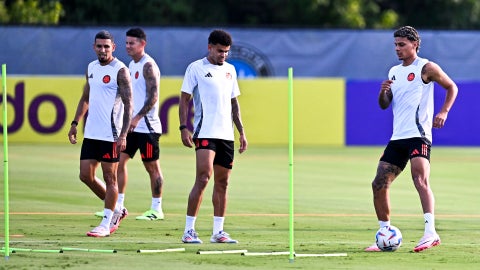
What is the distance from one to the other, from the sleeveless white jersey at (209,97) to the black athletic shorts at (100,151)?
1.24 meters

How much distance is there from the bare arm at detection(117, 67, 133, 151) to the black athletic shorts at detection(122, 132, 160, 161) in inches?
74.2

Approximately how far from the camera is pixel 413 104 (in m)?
13.5

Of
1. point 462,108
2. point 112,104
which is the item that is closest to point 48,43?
point 462,108

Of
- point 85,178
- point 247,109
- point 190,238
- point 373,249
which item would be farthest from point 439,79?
point 247,109

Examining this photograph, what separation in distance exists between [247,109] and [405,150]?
2091 centimetres

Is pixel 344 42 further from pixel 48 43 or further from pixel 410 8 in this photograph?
pixel 410 8

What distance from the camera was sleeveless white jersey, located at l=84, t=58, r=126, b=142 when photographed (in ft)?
48.1

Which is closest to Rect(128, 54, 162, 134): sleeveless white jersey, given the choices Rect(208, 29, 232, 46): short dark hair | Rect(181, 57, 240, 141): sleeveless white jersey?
Rect(181, 57, 240, 141): sleeveless white jersey

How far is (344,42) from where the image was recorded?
36.0m

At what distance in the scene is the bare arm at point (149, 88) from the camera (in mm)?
15586

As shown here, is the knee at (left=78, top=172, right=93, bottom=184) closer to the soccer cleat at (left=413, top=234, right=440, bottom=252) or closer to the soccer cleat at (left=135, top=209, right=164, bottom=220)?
the soccer cleat at (left=135, top=209, right=164, bottom=220)

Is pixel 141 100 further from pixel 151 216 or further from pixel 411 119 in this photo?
pixel 411 119

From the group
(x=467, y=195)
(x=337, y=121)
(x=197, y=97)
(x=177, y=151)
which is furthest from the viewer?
(x=337, y=121)

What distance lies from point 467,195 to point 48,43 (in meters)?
17.0
